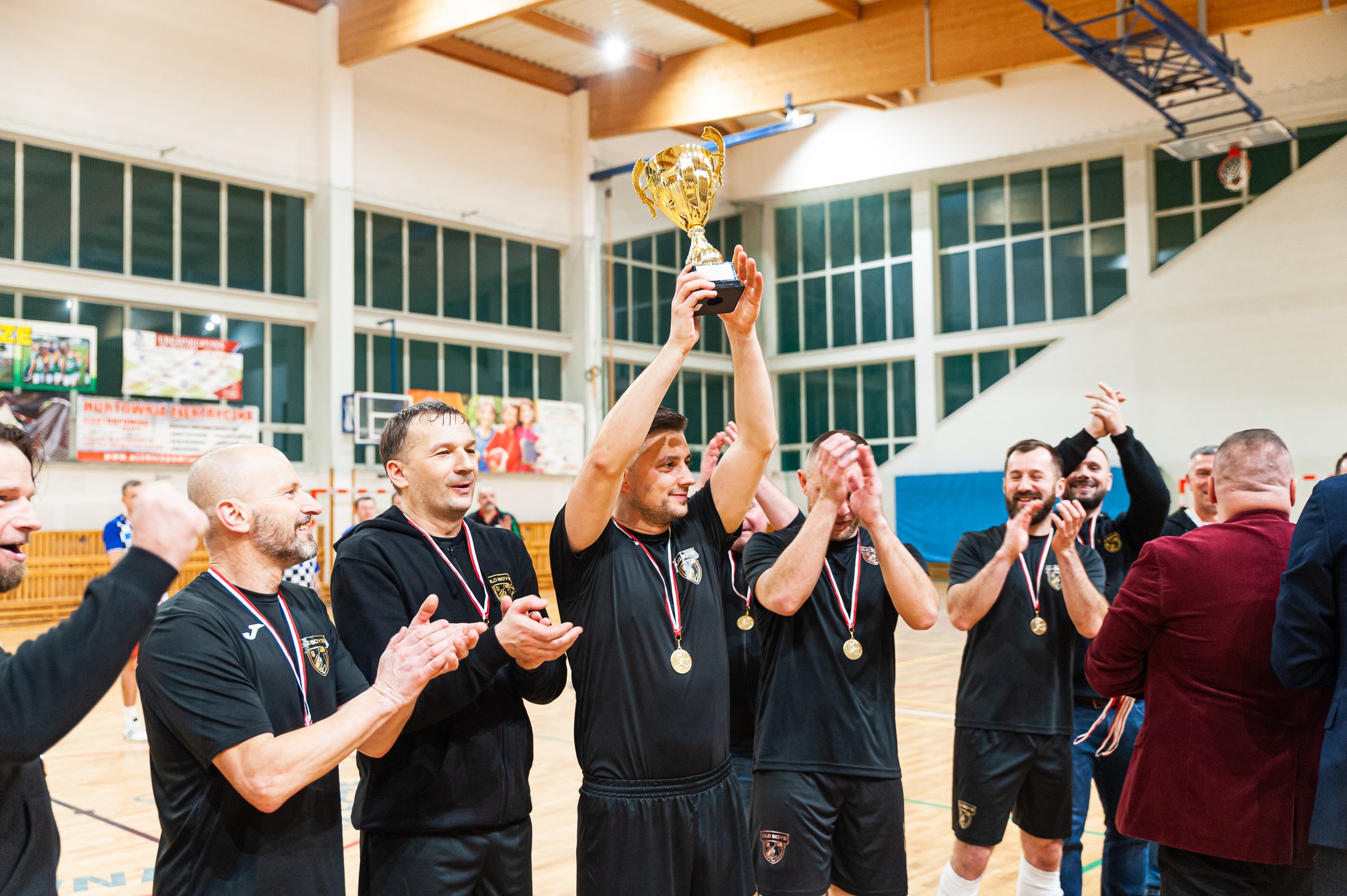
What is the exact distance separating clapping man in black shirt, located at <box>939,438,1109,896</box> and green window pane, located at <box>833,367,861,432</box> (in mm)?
20526

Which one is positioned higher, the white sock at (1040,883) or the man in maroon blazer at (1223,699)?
the man in maroon blazer at (1223,699)

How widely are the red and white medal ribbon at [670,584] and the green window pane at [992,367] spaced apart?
2078 cm

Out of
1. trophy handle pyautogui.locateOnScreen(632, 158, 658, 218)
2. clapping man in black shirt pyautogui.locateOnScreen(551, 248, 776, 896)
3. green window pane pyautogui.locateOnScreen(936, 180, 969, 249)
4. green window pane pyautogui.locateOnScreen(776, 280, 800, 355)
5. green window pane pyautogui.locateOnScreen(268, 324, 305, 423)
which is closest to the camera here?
clapping man in black shirt pyautogui.locateOnScreen(551, 248, 776, 896)

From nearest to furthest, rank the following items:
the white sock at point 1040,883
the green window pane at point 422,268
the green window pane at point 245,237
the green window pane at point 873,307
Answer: the white sock at point 1040,883 → the green window pane at point 245,237 → the green window pane at point 422,268 → the green window pane at point 873,307

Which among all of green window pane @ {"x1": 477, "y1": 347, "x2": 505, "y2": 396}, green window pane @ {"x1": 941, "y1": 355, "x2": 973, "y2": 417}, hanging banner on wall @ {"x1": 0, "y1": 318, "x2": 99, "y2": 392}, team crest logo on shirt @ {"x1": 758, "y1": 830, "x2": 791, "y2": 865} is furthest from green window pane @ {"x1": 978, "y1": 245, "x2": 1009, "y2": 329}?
team crest logo on shirt @ {"x1": 758, "y1": 830, "x2": 791, "y2": 865}

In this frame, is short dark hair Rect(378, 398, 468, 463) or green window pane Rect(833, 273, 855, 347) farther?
green window pane Rect(833, 273, 855, 347)

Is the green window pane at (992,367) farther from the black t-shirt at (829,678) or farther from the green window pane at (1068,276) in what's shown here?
the black t-shirt at (829,678)

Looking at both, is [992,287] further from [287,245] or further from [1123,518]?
[1123,518]

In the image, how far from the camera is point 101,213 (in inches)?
663

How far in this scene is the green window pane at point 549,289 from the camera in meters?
22.4

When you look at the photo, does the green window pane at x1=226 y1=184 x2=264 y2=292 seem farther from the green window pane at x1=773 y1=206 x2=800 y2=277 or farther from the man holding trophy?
the man holding trophy

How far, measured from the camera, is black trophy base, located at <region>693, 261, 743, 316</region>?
2.99 meters

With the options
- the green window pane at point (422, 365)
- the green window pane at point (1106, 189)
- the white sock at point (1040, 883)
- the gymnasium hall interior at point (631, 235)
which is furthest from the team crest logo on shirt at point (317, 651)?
Result: the green window pane at point (1106, 189)

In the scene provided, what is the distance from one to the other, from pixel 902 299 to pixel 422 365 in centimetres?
1085
